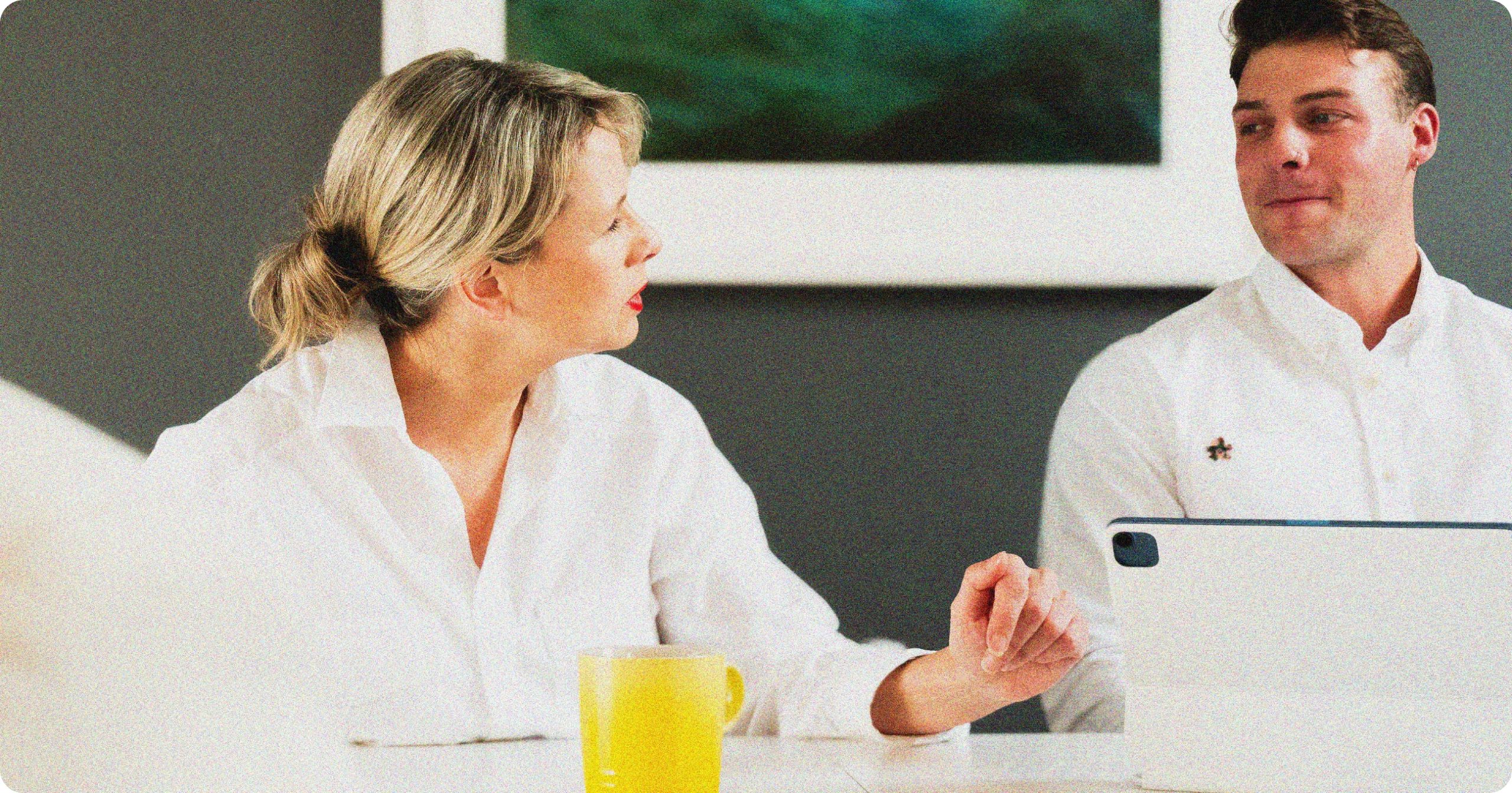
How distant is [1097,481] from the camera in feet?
4.52

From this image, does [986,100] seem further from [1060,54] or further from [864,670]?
[864,670]

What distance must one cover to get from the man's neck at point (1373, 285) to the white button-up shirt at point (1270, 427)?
1 centimetres

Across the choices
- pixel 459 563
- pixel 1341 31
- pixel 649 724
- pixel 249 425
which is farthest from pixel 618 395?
pixel 1341 31

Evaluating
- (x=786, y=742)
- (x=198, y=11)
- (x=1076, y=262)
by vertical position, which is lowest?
(x=786, y=742)

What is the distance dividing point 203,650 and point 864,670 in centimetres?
50

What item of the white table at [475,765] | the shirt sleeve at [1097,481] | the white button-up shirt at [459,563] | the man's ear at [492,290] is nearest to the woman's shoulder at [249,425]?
the white button-up shirt at [459,563]

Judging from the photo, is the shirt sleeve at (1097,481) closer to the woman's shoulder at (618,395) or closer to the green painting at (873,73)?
the green painting at (873,73)

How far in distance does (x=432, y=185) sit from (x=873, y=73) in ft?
1.59

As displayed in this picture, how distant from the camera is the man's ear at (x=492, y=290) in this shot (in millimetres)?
1230

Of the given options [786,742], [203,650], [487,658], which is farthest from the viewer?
[487,658]

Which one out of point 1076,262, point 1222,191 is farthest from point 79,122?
point 1222,191

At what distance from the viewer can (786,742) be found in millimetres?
997

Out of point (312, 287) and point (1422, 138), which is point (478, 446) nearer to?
point (312, 287)

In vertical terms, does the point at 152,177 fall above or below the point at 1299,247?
above
